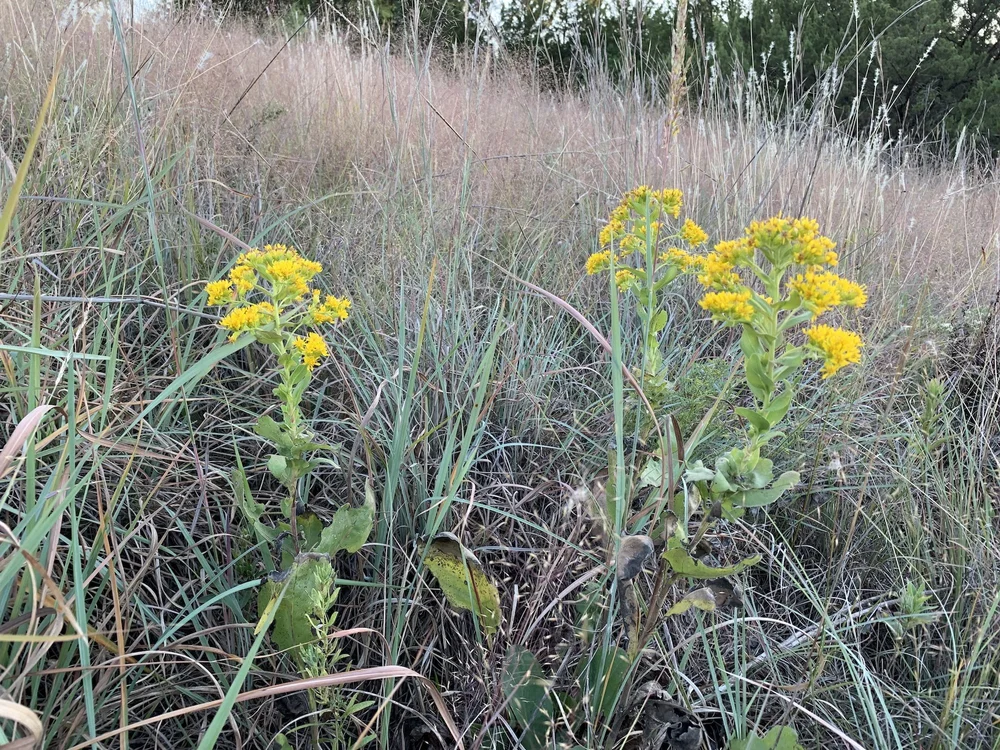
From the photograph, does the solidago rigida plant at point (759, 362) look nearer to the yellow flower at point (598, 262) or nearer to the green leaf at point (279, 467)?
the yellow flower at point (598, 262)

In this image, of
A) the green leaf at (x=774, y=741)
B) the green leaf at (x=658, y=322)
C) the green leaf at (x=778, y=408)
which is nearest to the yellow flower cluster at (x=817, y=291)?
the green leaf at (x=778, y=408)

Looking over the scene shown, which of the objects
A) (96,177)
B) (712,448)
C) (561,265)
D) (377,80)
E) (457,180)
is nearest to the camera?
(712,448)

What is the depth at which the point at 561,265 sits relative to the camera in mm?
1946

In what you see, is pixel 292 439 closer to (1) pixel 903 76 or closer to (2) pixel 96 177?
(2) pixel 96 177

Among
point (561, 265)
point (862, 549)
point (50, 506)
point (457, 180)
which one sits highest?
point (457, 180)

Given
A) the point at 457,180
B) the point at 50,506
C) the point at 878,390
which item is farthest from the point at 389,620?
the point at 457,180

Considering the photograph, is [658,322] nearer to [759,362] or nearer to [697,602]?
[759,362]

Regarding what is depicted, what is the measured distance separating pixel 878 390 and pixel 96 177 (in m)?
2.11

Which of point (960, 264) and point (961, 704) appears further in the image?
point (960, 264)

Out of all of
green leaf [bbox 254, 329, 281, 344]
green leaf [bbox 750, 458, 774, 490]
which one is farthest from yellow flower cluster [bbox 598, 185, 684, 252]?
green leaf [bbox 254, 329, 281, 344]

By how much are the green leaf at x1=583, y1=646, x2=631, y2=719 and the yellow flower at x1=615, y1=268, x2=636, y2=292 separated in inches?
25.0

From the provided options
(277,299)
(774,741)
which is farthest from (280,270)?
(774,741)

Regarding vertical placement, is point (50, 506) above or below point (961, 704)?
above

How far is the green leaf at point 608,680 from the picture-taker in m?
0.91
